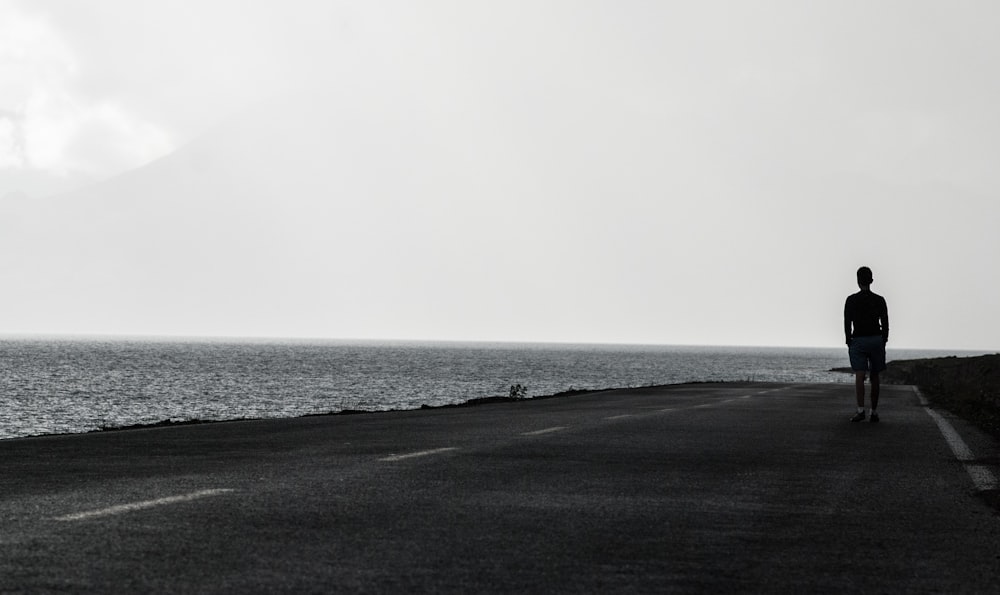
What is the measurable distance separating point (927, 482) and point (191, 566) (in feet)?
23.5

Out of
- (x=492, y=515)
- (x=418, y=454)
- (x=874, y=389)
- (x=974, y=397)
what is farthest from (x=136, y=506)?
(x=974, y=397)

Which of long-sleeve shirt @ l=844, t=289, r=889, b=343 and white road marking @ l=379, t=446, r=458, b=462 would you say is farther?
long-sleeve shirt @ l=844, t=289, r=889, b=343

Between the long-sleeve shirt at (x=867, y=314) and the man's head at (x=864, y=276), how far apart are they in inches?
5.6

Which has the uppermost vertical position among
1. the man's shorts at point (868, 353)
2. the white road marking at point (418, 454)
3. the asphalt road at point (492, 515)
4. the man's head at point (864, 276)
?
the man's head at point (864, 276)

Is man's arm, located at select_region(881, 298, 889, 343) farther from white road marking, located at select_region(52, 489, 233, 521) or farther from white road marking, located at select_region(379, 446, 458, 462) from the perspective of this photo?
white road marking, located at select_region(52, 489, 233, 521)

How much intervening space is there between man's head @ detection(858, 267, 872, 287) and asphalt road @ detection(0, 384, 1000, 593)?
4059mm

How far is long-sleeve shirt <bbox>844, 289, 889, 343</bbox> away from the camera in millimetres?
18672

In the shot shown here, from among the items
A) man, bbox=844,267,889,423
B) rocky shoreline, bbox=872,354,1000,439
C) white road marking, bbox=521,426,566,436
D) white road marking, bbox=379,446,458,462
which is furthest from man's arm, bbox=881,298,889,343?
white road marking, bbox=379,446,458,462

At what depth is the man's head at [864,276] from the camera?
1845cm

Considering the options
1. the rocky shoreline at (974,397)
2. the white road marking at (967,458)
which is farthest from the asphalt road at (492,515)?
the rocky shoreline at (974,397)

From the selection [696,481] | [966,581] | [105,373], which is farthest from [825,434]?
[105,373]

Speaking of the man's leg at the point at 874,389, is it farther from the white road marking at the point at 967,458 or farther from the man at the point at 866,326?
the white road marking at the point at 967,458

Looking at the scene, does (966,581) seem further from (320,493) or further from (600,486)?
(320,493)

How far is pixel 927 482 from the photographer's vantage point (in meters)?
10.6
